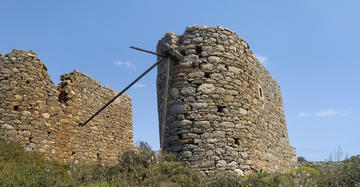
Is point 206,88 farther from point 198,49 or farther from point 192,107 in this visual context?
point 198,49

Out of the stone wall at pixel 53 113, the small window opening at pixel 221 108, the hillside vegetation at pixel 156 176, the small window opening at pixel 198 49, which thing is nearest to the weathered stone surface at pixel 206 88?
the small window opening at pixel 221 108

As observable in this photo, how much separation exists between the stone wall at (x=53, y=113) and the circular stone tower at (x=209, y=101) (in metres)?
4.49

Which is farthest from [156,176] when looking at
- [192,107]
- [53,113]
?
[53,113]

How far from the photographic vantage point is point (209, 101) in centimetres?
720

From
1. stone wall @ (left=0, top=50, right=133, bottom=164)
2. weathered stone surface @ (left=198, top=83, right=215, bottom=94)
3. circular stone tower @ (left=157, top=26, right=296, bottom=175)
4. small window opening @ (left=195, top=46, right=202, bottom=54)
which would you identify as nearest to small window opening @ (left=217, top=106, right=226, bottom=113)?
circular stone tower @ (left=157, top=26, right=296, bottom=175)

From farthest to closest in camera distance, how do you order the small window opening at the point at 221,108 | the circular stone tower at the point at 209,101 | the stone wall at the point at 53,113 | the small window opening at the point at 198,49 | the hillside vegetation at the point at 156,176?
the stone wall at the point at 53,113, the small window opening at the point at 198,49, the small window opening at the point at 221,108, the circular stone tower at the point at 209,101, the hillside vegetation at the point at 156,176

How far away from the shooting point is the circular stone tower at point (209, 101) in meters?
6.96

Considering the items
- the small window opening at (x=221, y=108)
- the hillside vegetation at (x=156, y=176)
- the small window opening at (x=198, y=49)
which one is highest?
the small window opening at (x=198, y=49)

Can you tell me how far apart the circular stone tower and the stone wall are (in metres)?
4.49

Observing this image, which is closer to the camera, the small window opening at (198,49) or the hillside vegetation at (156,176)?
the hillside vegetation at (156,176)

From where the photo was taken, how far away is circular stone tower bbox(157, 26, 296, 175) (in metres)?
6.96

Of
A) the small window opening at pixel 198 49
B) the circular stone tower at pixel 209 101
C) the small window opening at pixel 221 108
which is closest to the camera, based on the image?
the circular stone tower at pixel 209 101

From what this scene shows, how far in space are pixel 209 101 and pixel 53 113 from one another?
19.7 feet

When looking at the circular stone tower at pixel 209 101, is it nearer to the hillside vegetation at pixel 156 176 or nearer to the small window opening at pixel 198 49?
the small window opening at pixel 198 49
